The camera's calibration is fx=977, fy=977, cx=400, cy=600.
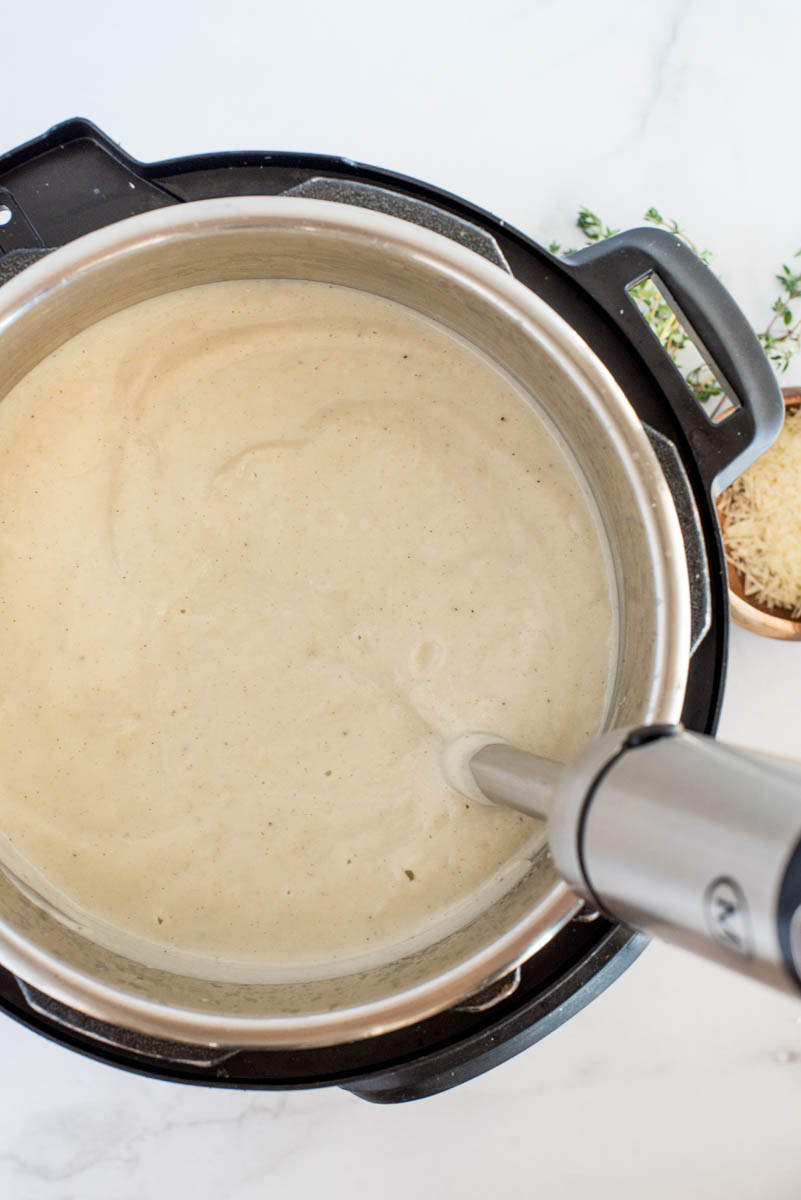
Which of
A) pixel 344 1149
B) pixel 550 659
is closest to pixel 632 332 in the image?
pixel 550 659

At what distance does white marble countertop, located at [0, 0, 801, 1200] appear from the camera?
84 cm

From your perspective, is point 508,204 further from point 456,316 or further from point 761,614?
point 761,614

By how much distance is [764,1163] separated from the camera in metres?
0.94

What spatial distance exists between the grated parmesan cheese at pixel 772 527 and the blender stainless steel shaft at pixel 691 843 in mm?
493

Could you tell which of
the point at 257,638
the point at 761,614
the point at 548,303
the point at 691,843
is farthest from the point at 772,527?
the point at 691,843

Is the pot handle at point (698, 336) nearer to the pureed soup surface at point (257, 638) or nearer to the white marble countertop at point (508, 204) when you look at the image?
the pureed soup surface at point (257, 638)

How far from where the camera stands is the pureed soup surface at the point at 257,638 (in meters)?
0.68

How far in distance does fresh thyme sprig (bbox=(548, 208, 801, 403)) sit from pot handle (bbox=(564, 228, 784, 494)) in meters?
0.17

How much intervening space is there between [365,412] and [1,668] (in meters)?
0.31

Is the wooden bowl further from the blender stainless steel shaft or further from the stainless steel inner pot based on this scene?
the blender stainless steel shaft

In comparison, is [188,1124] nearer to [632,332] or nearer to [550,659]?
[550,659]

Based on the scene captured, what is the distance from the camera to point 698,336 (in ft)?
2.12

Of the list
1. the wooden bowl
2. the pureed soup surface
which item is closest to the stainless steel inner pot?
the pureed soup surface

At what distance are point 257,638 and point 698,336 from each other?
36 cm
